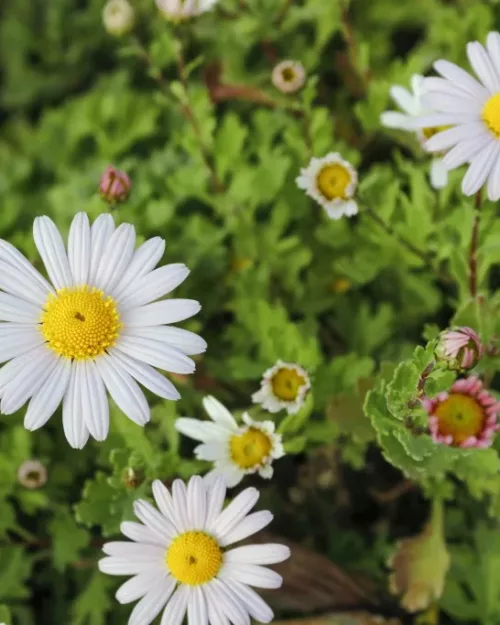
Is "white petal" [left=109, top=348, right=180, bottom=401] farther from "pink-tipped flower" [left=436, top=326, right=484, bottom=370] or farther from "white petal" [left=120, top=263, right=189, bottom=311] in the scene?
"pink-tipped flower" [left=436, top=326, right=484, bottom=370]

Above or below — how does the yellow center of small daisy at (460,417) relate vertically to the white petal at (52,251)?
below

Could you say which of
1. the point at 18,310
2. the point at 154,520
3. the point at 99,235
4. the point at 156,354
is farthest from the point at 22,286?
the point at 154,520

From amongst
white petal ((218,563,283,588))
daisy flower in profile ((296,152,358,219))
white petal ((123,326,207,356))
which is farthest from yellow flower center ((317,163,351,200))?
white petal ((218,563,283,588))

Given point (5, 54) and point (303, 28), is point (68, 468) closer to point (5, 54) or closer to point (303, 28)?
point (303, 28)

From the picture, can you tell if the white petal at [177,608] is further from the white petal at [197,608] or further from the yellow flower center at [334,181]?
the yellow flower center at [334,181]

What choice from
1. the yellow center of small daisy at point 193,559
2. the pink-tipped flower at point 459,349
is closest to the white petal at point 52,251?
the yellow center of small daisy at point 193,559

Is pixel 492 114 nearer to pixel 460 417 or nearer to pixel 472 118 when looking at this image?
pixel 472 118

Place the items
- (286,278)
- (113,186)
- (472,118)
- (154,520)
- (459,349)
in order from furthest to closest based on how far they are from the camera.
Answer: (286,278), (113,186), (472,118), (154,520), (459,349)
